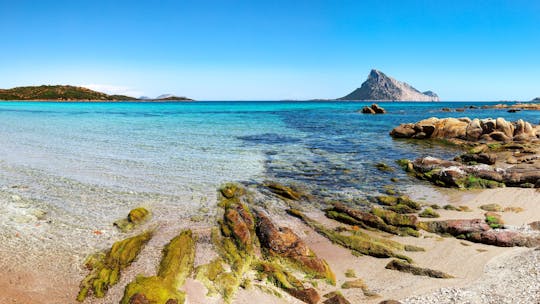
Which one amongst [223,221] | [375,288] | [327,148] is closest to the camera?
[375,288]

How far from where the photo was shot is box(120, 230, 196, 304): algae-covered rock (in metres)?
6.70

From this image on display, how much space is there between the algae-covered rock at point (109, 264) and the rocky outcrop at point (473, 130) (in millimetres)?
34756

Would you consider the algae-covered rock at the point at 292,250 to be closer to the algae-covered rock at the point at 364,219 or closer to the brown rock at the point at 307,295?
the brown rock at the point at 307,295

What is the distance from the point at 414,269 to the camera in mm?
8328

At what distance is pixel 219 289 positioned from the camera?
7406 millimetres

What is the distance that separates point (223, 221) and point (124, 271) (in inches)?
151

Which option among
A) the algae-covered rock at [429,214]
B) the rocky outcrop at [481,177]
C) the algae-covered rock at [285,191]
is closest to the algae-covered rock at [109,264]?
the algae-covered rock at [285,191]

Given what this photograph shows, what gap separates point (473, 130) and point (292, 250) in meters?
33.1

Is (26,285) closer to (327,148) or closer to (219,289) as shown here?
(219,289)

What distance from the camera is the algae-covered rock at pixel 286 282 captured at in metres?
7.18

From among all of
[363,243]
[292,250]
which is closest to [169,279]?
[292,250]

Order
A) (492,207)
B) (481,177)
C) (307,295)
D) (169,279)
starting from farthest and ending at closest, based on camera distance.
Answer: (481,177) < (492,207) < (169,279) < (307,295)

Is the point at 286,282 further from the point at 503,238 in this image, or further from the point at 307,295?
the point at 503,238

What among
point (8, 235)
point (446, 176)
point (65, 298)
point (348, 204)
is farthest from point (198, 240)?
point (446, 176)
